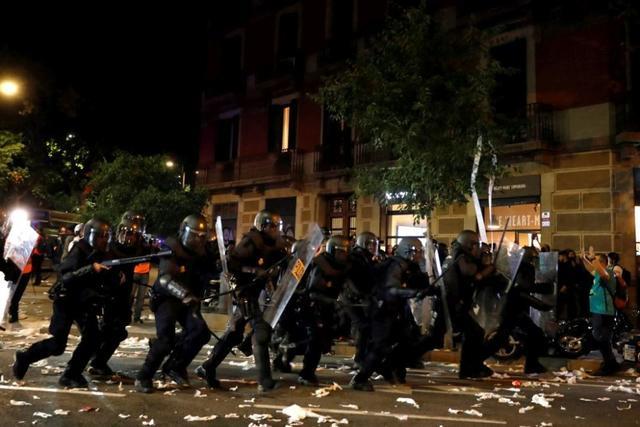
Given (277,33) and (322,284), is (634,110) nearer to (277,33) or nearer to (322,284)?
(322,284)

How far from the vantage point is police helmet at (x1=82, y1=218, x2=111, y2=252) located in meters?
6.91

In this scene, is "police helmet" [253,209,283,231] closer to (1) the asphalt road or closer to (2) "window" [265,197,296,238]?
(1) the asphalt road

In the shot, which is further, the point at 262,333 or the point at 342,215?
the point at 342,215

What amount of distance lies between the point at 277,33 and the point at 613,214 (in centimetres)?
1517

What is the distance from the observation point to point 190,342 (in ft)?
22.2

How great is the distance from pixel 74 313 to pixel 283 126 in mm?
18138

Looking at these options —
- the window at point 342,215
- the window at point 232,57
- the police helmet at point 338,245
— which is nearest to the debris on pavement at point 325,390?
the police helmet at point 338,245

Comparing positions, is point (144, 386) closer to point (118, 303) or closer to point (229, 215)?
point (118, 303)

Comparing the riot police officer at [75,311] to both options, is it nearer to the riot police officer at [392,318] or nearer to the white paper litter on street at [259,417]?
the white paper litter on street at [259,417]

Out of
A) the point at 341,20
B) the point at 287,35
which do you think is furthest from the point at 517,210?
the point at 287,35

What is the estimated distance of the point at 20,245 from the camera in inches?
383

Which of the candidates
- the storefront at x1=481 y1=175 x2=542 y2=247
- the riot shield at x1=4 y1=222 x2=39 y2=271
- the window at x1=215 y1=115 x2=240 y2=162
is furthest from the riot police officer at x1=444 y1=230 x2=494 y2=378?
the window at x1=215 y1=115 x2=240 y2=162

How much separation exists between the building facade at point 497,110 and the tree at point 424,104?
220 cm

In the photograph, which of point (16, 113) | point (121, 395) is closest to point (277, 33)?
point (16, 113)
